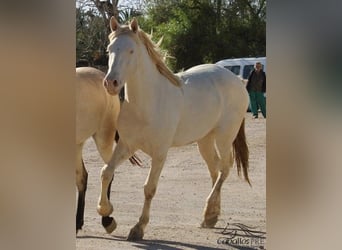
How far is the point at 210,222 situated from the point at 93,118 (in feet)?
3.12

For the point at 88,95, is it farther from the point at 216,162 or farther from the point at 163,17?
the point at 163,17

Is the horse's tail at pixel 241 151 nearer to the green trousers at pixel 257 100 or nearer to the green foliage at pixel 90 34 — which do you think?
the green trousers at pixel 257 100

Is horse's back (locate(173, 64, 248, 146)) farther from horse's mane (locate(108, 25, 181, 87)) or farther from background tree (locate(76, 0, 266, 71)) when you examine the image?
background tree (locate(76, 0, 266, 71))

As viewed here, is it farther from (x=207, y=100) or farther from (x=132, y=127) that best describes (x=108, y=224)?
(x=207, y=100)

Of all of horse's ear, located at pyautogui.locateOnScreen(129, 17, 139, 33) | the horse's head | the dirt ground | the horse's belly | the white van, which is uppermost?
horse's ear, located at pyautogui.locateOnScreen(129, 17, 139, 33)

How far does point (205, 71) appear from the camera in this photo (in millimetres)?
3824

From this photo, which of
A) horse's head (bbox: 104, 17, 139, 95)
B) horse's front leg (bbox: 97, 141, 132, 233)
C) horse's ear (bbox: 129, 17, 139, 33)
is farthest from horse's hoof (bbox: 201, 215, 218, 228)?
horse's ear (bbox: 129, 17, 139, 33)

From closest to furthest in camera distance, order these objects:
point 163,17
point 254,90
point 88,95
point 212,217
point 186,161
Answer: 1. point 88,95
2. point 212,217
3. point 186,161
4. point 254,90
5. point 163,17

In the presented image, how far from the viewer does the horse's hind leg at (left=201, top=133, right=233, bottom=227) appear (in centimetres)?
369

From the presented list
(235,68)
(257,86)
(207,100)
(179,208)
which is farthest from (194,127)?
(235,68)

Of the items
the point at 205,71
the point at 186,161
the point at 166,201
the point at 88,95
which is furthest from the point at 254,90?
the point at 88,95

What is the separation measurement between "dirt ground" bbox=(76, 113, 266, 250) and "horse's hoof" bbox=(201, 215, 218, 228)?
0.12 feet

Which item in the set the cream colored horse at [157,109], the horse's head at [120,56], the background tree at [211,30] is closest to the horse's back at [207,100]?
the cream colored horse at [157,109]

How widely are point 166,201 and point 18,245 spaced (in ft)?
12.7
